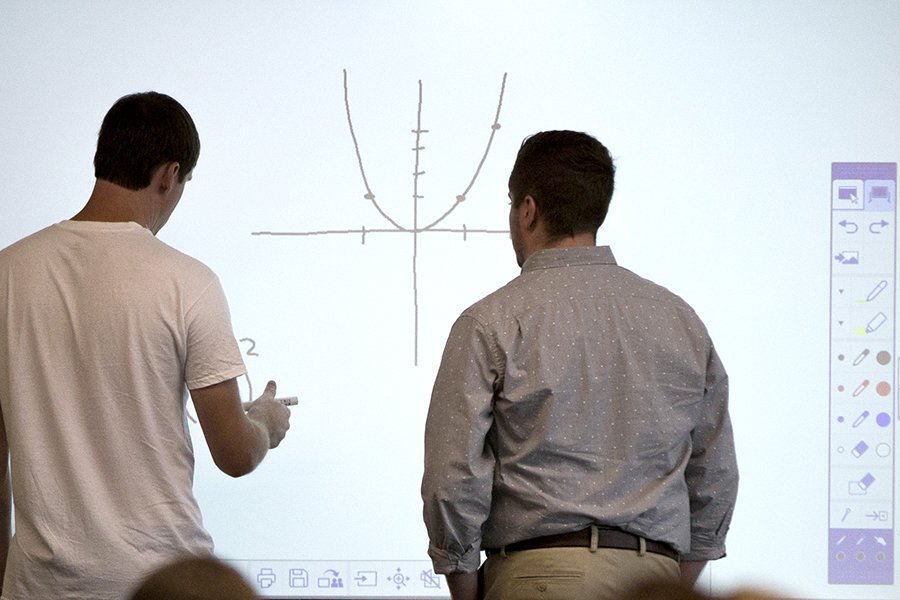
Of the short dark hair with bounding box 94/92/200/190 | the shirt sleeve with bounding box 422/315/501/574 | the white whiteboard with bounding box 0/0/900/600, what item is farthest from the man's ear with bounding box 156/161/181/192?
the white whiteboard with bounding box 0/0/900/600

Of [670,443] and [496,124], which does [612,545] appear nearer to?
[670,443]

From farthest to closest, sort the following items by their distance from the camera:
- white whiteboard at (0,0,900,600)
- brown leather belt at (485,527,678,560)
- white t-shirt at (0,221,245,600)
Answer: white whiteboard at (0,0,900,600) < brown leather belt at (485,527,678,560) < white t-shirt at (0,221,245,600)

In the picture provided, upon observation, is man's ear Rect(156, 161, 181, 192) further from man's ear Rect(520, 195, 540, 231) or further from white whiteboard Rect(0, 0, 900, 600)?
white whiteboard Rect(0, 0, 900, 600)

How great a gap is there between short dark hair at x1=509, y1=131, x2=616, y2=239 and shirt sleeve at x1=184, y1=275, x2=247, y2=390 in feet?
1.61

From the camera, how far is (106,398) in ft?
5.43

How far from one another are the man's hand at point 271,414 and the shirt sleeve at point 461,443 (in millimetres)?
268

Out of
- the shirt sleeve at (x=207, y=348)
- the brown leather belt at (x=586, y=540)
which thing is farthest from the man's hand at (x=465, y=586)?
the shirt sleeve at (x=207, y=348)

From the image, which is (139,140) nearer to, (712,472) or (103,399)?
(103,399)

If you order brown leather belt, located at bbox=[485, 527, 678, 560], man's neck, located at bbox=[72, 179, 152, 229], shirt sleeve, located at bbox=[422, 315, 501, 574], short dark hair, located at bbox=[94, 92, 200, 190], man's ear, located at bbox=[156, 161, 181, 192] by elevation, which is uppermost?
short dark hair, located at bbox=[94, 92, 200, 190]

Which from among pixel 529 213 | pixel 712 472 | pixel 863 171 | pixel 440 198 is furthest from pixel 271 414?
pixel 863 171

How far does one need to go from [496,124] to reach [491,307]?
1.09 m

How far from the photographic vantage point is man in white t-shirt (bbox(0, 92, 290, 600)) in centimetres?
164

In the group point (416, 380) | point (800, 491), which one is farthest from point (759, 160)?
point (416, 380)

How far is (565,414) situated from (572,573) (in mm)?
223
